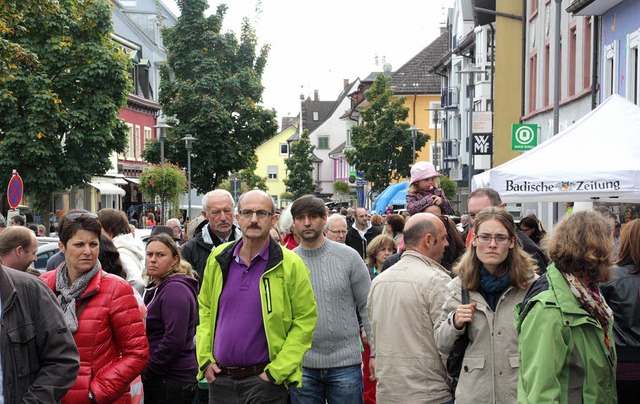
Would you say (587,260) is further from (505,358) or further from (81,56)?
(81,56)

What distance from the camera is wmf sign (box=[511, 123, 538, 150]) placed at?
23609 millimetres

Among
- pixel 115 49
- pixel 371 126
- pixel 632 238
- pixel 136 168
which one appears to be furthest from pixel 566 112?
pixel 136 168

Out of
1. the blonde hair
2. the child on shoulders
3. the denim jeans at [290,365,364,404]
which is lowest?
the denim jeans at [290,365,364,404]

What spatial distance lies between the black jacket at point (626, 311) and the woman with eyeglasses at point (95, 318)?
112 inches

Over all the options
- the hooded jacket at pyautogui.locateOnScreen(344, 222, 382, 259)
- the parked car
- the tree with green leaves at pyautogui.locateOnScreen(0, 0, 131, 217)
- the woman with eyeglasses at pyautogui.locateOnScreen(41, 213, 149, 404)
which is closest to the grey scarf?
the woman with eyeglasses at pyautogui.locateOnScreen(41, 213, 149, 404)

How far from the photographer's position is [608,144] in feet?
41.4

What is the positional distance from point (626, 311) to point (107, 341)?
10.2ft

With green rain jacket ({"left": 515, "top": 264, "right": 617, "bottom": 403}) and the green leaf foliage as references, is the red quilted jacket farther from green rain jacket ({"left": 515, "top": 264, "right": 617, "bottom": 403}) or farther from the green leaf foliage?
the green leaf foliage

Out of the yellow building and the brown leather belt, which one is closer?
the brown leather belt

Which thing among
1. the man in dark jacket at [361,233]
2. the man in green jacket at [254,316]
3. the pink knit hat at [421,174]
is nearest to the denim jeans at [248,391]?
the man in green jacket at [254,316]

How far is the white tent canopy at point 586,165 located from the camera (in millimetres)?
12055

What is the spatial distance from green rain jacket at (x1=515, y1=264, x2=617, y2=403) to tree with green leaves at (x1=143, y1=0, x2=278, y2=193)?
147ft

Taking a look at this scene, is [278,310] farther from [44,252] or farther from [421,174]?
[44,252]

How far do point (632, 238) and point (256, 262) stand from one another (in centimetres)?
235
